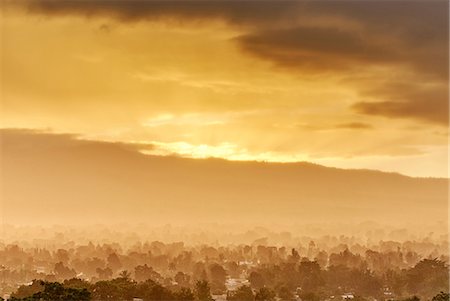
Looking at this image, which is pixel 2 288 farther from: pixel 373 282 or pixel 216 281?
pixel 373 282

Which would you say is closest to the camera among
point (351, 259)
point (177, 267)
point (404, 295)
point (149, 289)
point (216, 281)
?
point (149, 289)

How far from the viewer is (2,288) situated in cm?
7769

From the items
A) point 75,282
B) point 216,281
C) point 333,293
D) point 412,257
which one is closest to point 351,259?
point 412,257

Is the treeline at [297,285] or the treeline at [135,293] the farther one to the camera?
the treeline at [297,285]

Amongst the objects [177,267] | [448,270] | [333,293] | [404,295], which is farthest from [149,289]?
[177,267]

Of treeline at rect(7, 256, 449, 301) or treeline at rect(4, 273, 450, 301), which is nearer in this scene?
treeline at rect(4, 273, 450, 301)

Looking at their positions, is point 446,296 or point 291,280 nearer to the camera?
point 446,296

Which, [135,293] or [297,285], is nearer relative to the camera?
[135,293]

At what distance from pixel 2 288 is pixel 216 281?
1077 inches

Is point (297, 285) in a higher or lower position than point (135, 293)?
lower

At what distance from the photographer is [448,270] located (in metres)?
74.4

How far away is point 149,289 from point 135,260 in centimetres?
6312

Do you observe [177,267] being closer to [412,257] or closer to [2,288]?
[2,288]

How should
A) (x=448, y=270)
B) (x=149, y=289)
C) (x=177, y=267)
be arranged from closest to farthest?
(x=149, y=289) < (x=448, y=270) < (x=177, y=267)
